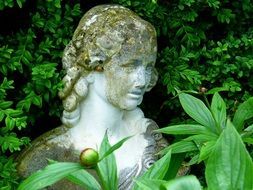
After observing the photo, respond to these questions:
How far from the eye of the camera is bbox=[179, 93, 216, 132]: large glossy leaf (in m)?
2.06

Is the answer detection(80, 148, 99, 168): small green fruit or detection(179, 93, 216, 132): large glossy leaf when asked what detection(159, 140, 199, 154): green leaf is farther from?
detection(80, 148, 99, 168): small green fruit

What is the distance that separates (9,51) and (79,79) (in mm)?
358

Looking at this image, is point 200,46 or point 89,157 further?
point 200,46

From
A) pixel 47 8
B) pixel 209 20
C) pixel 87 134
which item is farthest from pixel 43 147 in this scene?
pixel 209 20

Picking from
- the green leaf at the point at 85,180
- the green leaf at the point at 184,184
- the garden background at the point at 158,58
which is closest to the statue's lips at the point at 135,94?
the garden background at the point at 158,58

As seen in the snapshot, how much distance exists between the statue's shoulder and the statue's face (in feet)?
1.05

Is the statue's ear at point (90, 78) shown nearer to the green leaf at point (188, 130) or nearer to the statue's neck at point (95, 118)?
the statue's neck at point (95, 118)

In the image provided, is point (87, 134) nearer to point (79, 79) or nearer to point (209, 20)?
point (79, 79)

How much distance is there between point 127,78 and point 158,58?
0.72 meters

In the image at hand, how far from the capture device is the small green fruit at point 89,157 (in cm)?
142

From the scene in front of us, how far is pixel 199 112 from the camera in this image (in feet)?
6.93

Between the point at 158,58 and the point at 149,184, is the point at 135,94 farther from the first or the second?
the point at 149,184

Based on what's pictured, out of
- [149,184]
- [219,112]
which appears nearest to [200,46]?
[219,112]

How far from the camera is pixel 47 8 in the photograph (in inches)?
127
